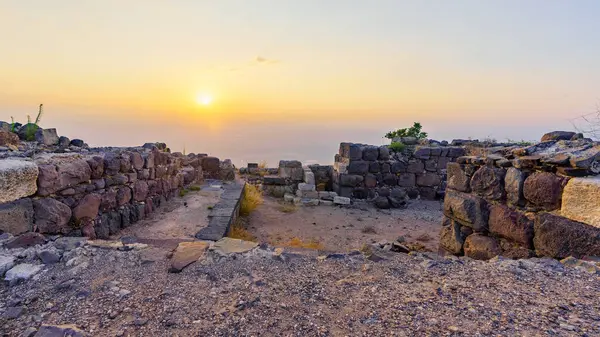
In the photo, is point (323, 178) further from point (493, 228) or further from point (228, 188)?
point (493, 228)

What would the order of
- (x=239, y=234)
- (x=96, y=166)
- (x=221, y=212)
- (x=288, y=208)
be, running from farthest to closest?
(x=288, y=208)
(x=221, y=212)
(x=239, y=234)
(x=96, y=166)

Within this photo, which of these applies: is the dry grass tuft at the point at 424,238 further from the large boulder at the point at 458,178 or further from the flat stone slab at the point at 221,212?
the flat stone slab at the point at 221,212

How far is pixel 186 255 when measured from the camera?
9.86 feet

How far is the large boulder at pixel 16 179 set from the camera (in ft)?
11.0

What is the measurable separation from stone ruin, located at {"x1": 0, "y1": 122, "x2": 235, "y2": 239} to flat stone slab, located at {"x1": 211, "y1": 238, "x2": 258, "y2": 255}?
Answer: 82.6 inches

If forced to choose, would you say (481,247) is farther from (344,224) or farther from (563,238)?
(344,224)

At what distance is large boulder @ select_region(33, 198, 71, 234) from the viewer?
3756mm

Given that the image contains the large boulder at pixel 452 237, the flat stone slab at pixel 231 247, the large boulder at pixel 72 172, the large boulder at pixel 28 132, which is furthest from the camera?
the large boulder at pixel 28 132

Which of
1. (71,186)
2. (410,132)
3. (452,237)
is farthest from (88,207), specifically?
(410,132)

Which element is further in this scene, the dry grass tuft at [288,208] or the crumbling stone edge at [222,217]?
the dry grass tuft at [288,208]

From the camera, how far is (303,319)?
2107 mm

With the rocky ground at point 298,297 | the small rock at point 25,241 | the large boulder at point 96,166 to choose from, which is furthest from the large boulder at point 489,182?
the large boulder at point 96,166

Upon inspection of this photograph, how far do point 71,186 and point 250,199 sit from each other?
4.76 m

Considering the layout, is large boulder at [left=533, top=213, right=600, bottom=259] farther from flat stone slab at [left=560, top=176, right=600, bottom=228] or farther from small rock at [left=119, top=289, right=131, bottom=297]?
small rock at [left=119, top=289, right=131, bottom=297]
